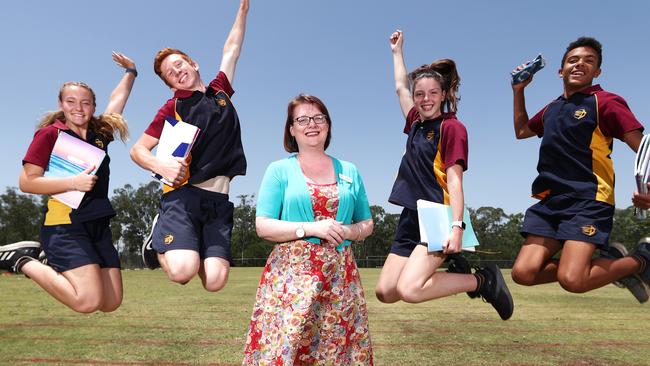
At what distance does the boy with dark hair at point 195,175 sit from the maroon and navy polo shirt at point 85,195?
514 millimetres

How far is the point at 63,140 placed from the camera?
4.52 metres

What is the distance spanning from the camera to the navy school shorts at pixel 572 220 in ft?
14.4

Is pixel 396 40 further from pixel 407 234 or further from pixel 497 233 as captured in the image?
pixel 497 233

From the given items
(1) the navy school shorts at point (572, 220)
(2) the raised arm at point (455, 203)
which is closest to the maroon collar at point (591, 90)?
(1) the navy school shorts at point (572, 220)

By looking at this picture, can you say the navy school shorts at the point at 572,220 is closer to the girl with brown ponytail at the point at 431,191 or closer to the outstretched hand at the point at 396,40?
the girl with brown ponytail at the point at 431,191

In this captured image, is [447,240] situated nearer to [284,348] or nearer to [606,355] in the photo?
[284,348]

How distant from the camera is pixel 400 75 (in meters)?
5.11

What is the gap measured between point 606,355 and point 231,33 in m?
7.15

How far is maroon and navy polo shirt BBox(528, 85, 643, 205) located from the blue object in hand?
44 cm

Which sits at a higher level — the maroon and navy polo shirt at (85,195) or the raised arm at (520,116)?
the raised arm at (520,116)

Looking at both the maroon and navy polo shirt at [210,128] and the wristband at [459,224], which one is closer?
the wristband at [459,224]

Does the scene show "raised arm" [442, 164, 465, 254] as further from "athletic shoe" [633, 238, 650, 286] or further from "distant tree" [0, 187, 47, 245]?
"distant tree" [0, 187, 47, 245]

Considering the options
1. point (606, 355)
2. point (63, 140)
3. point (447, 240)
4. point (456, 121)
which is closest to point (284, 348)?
point (447, 240)

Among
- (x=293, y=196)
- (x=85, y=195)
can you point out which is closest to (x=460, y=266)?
(x=293, y=196)
